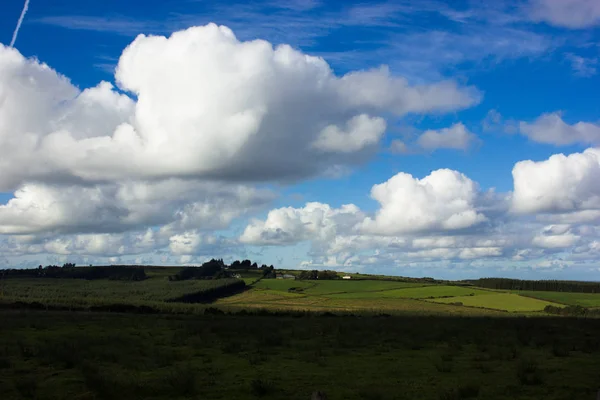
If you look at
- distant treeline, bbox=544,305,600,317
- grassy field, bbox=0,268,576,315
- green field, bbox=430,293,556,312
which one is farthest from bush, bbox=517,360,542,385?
green field, bbox=430,293,556,312

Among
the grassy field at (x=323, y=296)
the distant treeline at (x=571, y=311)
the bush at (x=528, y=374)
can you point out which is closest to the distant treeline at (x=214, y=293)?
the grassy field at (x=323, y=296)

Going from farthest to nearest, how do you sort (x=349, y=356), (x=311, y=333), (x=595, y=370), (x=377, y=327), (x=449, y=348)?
1. (x=377, y=327)
2. (x=311, y=333)
3. (x=449, y=348)
4. (x=349, y=356)
5. (x=595, y=370)

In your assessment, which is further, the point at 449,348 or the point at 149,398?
the point at 449,348

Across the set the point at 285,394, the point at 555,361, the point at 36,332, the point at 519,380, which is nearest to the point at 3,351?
the point at 36,332

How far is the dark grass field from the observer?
16.8 metres

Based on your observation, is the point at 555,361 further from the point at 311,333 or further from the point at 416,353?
the point at 311,333

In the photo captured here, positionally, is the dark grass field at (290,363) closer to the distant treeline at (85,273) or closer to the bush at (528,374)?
the bush at (528,374)

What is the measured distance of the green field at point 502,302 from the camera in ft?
320

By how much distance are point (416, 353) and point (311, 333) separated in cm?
1046

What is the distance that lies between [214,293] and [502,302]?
216 ft

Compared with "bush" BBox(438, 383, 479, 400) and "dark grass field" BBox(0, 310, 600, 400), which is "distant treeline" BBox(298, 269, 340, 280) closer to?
"dark grass field" BBox(0, 310, 600, 400)

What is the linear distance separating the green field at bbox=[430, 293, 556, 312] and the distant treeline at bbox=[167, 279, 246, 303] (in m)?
51.6

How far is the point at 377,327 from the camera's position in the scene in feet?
129

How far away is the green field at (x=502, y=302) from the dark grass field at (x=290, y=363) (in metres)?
64.8
